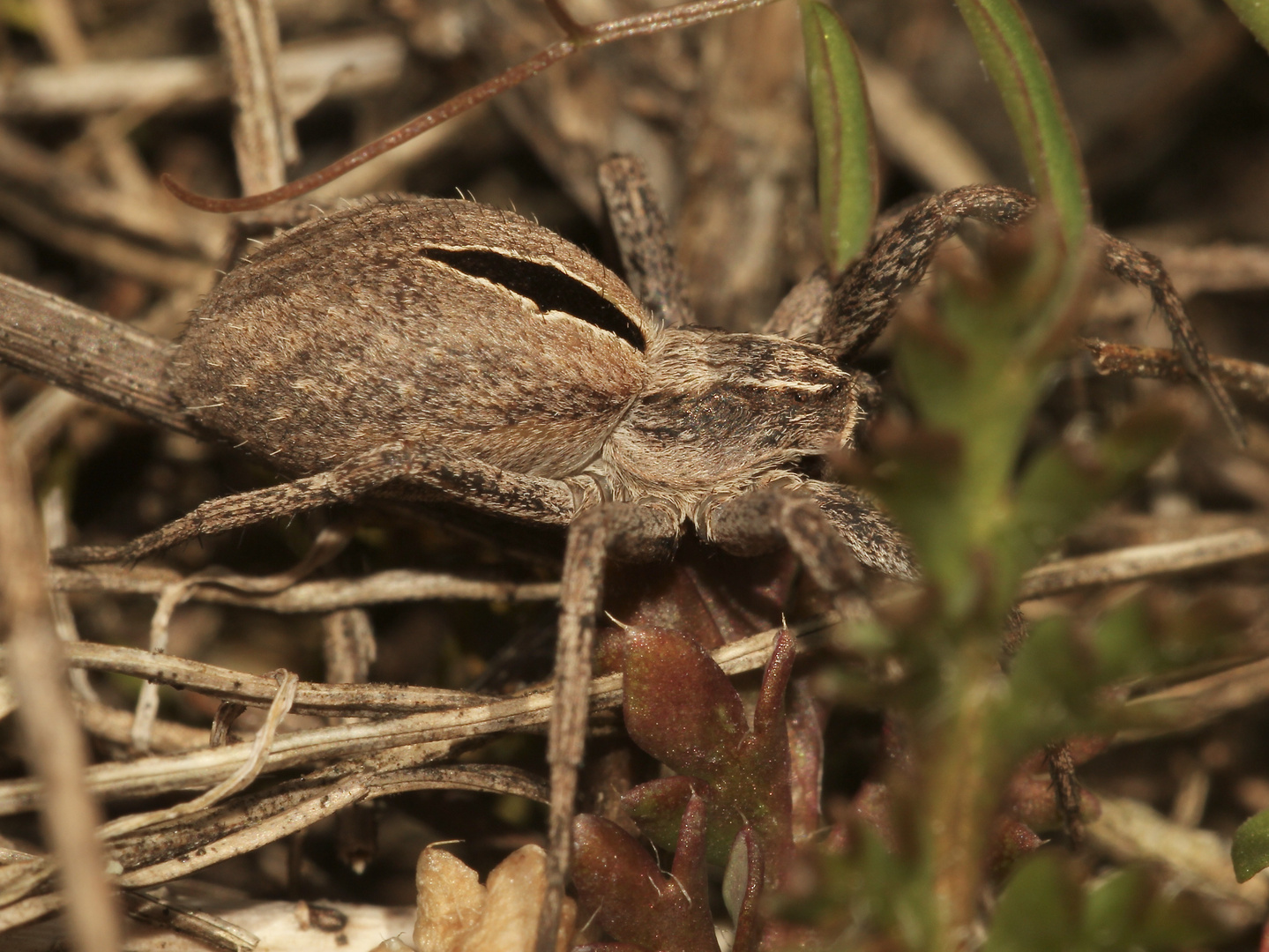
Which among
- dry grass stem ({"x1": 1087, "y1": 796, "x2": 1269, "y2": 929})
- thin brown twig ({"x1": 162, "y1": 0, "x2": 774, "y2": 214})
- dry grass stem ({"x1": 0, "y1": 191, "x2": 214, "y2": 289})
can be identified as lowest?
dry grass stem ({"x1": 1087, "y1": 796, "x2": 1269, "y2": 929})

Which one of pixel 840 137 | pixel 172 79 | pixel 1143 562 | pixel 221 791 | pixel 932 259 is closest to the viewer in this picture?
pixel 221 791

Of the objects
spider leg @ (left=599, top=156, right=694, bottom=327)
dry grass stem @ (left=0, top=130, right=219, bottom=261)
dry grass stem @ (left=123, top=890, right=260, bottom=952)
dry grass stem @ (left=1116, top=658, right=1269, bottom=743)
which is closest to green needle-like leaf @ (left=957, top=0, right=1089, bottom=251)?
spider leg @ (left=599, top=156, right=694, bottom=327)

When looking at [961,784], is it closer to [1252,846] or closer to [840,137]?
[1252,846]

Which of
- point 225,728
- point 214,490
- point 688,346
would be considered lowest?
point 225,728

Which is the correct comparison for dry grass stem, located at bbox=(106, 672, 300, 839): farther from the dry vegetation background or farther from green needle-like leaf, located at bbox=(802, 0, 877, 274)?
green needle-like leaf, located at bbox=(802, 0, 877, 274)

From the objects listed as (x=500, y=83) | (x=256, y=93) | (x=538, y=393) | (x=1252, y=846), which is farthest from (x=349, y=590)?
(x=1252, y=846)

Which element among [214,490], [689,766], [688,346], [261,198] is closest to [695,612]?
[689,766]

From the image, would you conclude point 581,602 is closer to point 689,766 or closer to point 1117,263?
point 689,766
